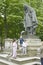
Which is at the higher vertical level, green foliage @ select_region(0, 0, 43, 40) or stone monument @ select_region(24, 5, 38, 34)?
stone monument @ select_region(24, 5, 38, 34)

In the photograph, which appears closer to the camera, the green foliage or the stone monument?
the stone monument

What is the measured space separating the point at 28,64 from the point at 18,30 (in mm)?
18432

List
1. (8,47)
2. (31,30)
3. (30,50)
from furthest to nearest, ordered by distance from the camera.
Result: (8,47), (31,30), (30,50)

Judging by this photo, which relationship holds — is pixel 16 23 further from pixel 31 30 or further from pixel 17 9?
pixel 31 30

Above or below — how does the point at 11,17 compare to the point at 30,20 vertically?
below

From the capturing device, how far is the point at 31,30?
22.9 meters

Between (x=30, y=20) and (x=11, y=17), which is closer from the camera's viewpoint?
(x=30, y=20)

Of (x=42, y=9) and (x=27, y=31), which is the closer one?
(x=27, y=31)

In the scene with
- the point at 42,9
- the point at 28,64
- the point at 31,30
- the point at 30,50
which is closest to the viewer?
the point at 28,64

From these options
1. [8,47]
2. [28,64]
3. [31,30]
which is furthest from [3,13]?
[28,64]

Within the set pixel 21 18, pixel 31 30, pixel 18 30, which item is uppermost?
pixel 31 30

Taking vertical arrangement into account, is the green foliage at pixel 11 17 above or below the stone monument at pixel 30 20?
below

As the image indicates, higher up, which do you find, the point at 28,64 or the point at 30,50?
the point at 28,64

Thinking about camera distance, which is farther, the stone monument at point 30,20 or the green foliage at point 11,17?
the green foliage at point 11,17
